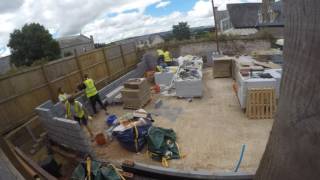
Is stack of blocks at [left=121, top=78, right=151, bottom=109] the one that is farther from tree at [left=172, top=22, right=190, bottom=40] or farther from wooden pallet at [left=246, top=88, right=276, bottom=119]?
tree at [left=172, top=22, right=190, bottom=40]

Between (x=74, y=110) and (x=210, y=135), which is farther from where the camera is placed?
(x=74, y=110)

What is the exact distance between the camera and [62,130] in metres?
7.79

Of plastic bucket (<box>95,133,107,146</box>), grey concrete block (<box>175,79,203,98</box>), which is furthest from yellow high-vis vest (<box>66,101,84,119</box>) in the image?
grey concrete block (<box>175,79,203,98</box>)

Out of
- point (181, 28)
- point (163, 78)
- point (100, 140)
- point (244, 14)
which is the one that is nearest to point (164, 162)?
point (100, 140)

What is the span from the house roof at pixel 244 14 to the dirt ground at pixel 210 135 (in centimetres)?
2700

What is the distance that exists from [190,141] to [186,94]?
4.27m

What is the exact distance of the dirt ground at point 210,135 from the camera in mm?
6555

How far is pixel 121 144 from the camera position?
7832mm

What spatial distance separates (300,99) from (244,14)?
3766 centimetres

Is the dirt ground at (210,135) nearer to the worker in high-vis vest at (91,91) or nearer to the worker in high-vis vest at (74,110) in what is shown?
the worker in high-vis vest at (91,91)

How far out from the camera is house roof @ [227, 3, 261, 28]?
35344 millimetres

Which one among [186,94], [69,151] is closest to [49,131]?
[69,151]

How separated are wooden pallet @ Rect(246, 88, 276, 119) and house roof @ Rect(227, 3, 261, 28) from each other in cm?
2892

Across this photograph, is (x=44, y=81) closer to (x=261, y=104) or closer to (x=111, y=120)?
(x=111, y=120)
